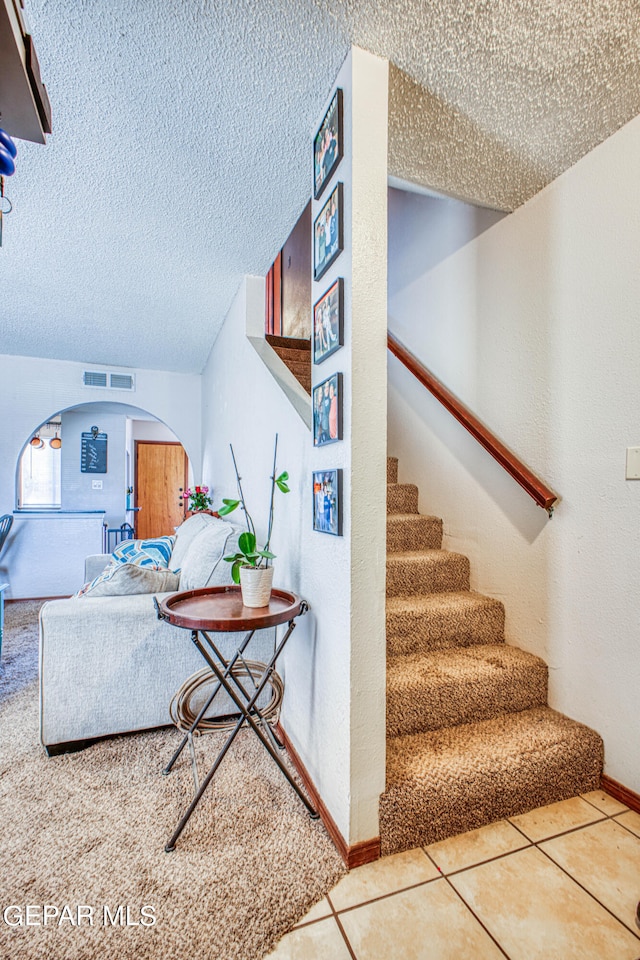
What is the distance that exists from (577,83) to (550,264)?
25.2 inches

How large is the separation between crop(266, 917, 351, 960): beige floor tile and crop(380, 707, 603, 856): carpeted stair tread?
311 mm

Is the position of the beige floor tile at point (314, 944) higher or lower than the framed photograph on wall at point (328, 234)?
lower

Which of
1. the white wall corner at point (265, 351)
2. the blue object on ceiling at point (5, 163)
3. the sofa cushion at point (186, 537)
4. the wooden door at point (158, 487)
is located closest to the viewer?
the blue object on ceiling at point (5, 163)

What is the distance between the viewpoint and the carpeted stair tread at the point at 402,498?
9.64ft

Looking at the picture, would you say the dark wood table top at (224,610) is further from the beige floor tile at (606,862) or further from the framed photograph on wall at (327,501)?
the beige floor tile at (606,862)

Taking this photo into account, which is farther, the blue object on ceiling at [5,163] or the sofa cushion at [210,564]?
the sofa cushion at [210,564]

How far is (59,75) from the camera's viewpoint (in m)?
1.56

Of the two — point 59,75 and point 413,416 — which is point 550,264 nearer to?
point 413,416

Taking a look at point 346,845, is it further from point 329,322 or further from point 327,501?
point 329,322

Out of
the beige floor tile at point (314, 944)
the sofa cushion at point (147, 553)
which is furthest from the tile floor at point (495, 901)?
the sofa cushion at point (147, 553)

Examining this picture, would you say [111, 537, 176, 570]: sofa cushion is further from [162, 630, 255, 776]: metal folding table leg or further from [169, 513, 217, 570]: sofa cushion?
[162, 630, 255, 776]: metal folding table leg

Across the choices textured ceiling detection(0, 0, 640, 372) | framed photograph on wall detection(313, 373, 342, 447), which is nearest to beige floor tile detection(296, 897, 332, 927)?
framed photograph on wall detection(313, 373, 342, 447)

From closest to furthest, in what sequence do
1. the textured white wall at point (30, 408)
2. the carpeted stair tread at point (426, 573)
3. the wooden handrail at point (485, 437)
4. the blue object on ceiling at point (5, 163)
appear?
the blue object on ceiling at point (5, 163) < the wooden handrail at point (485, 437) < the carpeted stair tread at point (426, 573) < the textured white wall at point (30, 408)

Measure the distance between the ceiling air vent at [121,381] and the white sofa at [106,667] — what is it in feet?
11.9
